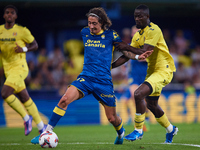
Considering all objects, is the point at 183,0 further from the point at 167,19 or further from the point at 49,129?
the point at 49,129

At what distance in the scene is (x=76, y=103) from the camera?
13.7 m

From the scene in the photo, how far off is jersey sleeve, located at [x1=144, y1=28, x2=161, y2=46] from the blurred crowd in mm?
7063

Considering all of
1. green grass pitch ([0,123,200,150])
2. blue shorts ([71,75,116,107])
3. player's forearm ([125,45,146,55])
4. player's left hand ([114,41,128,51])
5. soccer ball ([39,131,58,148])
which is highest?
player's left hand ([114,41,128,51])

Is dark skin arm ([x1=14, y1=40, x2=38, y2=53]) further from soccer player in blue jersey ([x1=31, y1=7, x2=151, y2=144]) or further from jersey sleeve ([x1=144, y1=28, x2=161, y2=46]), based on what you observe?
jersey sleeve ([x1=144, y1=28, x2=161, y2=46])

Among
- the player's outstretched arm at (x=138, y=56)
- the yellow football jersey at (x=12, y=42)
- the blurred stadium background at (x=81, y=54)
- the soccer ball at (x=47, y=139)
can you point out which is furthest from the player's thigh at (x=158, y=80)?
the blurred stadium background at (x=81, y=54)

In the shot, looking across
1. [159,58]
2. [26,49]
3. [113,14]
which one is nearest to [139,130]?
[159,58]

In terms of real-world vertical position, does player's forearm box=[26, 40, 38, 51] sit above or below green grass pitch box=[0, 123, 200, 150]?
above

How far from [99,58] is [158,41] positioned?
1240mm

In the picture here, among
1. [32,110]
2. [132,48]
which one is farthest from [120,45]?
[32,110]

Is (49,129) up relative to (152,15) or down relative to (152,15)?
down

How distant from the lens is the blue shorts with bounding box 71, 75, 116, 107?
6.01 metres

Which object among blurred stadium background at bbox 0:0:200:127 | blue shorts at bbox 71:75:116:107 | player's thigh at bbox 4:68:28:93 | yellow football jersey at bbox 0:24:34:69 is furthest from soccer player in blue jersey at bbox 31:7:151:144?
blurred stadium background at bbox 0:0:200:127

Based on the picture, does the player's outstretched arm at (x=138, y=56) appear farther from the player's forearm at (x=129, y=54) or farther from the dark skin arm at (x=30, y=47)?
the dark skin arm at (x=30, y=47)

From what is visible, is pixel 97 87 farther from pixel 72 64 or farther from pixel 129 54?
pixel 72 64
